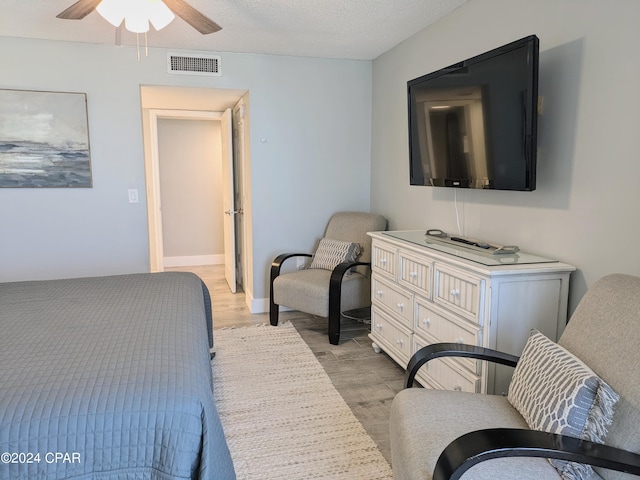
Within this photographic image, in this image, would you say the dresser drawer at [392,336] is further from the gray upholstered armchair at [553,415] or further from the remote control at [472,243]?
the gray upholstered armchair at [553,415]

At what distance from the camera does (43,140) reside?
3.73 meters

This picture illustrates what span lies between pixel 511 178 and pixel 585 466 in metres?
1.40

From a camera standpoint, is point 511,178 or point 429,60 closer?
point 511,178

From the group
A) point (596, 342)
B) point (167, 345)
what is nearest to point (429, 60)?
point (596, 342)

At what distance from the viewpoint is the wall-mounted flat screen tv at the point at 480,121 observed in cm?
217

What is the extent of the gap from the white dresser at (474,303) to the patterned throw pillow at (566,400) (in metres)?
0.49

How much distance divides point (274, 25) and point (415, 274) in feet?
6.85

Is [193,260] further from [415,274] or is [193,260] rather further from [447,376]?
[447,376]

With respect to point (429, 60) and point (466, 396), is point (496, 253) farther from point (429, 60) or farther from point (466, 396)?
point (429, 60)

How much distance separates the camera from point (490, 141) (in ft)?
8.01

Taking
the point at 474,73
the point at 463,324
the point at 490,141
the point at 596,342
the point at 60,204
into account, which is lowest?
the point at 463,324

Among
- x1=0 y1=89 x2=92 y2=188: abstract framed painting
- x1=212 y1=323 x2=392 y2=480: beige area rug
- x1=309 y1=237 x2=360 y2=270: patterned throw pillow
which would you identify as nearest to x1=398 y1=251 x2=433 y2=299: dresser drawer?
x1=212 y1=323 x2=392 y2=480: beige area rug

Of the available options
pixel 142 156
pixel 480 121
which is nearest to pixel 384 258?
pixel 480 121

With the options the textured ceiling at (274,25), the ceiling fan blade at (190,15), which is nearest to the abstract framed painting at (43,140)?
the textured ceiling at (274,25)
